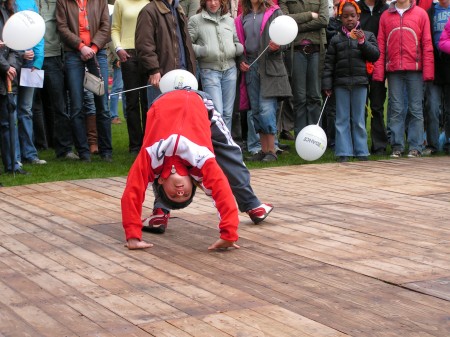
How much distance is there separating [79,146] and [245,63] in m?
2.28

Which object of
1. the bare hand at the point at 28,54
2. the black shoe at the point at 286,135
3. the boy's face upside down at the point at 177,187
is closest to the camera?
the boy's face upside down at the point at 177,187

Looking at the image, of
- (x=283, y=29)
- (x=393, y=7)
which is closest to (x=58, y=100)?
(x=283, y=29)

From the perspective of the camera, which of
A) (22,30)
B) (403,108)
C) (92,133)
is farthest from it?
(92,133)

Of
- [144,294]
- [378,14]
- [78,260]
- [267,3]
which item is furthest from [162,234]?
[378,14]

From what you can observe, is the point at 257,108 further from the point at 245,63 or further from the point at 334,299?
the point at 334,299

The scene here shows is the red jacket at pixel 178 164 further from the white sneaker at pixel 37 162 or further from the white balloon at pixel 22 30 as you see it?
the white sneaker at pixel 37 162

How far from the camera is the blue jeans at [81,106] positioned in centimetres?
1162

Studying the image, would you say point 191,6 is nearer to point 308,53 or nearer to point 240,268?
point 308,53

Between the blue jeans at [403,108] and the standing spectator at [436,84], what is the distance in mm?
251

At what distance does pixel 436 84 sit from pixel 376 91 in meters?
0.76

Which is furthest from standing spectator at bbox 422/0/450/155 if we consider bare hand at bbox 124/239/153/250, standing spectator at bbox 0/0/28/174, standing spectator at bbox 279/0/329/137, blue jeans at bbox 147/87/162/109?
bare hand at bbox 124/239/153/250

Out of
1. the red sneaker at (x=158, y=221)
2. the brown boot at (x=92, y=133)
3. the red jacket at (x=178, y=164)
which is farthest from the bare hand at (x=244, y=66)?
the red jacket at (x=178, y=164)

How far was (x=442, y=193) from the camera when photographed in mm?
9141

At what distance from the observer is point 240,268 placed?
243 inches
